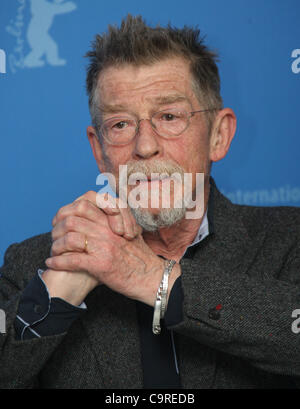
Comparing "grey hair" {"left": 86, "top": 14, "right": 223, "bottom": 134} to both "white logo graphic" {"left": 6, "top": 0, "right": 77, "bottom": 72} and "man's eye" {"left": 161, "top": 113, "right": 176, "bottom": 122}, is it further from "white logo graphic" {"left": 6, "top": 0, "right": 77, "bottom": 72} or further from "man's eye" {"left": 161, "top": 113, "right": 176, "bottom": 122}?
"white logo graphic" {"left": 6, "top": 0, "right": 77, "bottom": 72}

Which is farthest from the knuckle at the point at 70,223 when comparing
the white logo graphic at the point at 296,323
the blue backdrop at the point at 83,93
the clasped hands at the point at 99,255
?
the blue backdrop at the point at 83,93

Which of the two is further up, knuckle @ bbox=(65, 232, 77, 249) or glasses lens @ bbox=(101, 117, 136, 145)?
glasses lens @ bbox=(101, 117, 136, 145)

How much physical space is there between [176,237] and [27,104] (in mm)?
967

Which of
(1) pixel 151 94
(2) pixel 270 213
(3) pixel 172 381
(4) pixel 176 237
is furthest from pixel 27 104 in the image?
(3) pixel 172 381

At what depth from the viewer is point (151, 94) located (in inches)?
55.2

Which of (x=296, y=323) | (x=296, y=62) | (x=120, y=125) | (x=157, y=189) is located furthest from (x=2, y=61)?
(x=296, y=323)

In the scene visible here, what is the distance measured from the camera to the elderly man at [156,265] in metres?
1.09

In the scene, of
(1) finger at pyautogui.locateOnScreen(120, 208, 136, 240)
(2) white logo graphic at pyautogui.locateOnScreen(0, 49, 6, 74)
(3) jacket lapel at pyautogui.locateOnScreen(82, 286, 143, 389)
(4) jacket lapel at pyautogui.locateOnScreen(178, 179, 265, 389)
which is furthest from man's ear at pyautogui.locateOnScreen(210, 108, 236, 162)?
(2) white logo graphic at pyautogui.locateOnScreen(0, 49, 6, 74)

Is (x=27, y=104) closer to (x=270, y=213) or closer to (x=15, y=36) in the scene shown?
(x=15, y=36)

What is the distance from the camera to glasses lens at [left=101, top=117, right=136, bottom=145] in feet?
4.68

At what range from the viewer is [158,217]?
4.57 feet

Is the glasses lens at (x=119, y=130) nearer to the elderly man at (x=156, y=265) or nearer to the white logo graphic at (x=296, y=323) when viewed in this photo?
the elderly man at (x=156, y=265)

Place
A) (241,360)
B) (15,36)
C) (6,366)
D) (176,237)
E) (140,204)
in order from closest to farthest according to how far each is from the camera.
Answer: (6,366), (241,360), (140,204), (176,237), (15,36)

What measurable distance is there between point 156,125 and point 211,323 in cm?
63
